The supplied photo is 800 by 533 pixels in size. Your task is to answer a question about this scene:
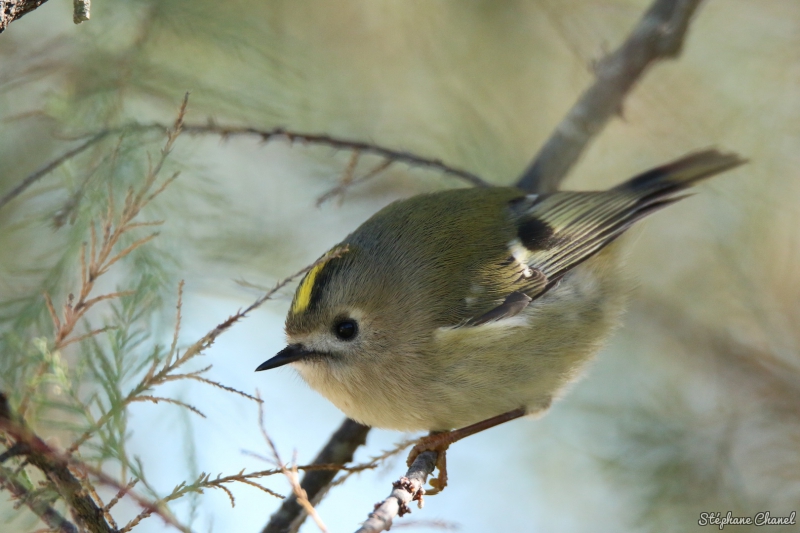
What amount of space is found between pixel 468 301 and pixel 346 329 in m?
0.27

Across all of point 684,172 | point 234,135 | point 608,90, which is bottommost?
point 234,135

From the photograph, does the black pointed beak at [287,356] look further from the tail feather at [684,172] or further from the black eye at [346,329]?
the tail feather at [684,172]

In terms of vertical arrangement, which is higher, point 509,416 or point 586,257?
point 586,257

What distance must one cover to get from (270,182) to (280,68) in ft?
1.26

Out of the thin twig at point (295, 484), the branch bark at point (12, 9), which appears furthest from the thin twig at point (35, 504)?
the branch bark at point (12, 9)

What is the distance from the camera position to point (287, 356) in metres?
1.48

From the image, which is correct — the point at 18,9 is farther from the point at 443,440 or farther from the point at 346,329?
the point at 443,440

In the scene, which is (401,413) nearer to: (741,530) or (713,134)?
(741,530)

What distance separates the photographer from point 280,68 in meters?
1.88

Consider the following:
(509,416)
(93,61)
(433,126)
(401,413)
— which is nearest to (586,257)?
(509,416)

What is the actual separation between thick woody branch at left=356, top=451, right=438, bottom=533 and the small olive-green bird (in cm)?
8

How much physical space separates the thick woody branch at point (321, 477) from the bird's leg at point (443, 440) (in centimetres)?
21

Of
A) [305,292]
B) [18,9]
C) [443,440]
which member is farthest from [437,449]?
[18,9]

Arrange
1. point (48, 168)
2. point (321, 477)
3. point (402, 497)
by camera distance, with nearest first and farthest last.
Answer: point (402, 497) < point (48, 168) < point (321, 477)
